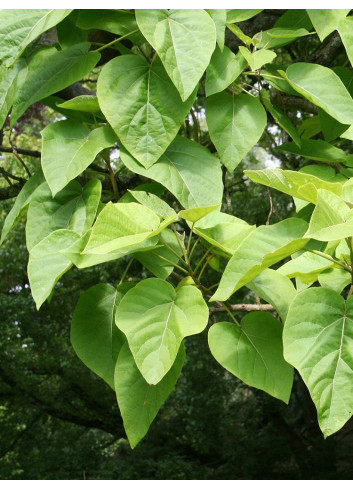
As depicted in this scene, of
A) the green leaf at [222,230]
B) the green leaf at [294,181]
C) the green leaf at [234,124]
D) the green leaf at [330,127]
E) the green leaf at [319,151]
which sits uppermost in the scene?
the green leaf at [294,181]

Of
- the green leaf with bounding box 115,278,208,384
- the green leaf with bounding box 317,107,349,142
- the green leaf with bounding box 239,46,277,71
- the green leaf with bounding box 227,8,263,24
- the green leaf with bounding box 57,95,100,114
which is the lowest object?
the green leaf with bounding box 317,107,349,142

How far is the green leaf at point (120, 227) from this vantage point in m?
0.52

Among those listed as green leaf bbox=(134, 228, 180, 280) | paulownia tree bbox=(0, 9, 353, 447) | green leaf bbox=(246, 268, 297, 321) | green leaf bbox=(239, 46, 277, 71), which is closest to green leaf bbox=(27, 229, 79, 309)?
paulownia tree bbox=(0, 9, 353, 447)

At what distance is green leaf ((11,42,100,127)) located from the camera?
2.34ft

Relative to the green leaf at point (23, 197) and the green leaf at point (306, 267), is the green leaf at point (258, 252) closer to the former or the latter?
the green leaf at point (306, 267)

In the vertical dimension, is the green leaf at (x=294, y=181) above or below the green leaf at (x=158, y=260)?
above

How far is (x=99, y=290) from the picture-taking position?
710 millimetres

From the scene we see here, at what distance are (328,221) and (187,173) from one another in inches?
10.0

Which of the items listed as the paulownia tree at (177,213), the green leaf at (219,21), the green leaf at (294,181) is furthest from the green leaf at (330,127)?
the green leaf at (294,181)

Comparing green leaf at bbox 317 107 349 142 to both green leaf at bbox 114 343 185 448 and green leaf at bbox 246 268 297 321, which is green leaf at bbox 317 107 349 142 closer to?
green leaf at bbox 246 268 297 321

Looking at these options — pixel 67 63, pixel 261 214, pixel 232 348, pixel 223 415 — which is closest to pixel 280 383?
pixel 232 348

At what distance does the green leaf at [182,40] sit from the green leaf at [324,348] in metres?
0.27

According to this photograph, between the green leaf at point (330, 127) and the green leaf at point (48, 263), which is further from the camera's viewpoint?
the green leaf at point (330, 127)

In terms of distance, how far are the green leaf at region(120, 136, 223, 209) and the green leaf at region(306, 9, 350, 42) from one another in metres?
0.22
